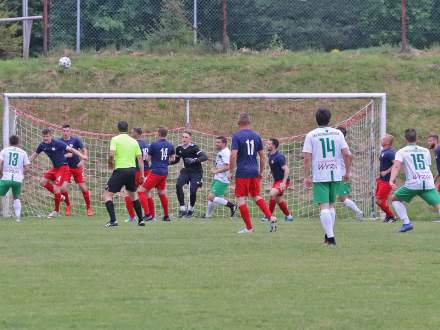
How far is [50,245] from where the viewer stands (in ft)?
49.1

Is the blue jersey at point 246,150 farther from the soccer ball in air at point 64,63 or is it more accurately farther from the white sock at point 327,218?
the soccer ball in air at point 64,63

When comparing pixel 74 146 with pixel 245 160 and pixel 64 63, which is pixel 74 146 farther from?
pixel 64 63

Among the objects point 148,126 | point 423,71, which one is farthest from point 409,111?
point 148,126

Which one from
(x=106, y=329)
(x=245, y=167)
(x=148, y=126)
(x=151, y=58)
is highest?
(x=151, y=58)

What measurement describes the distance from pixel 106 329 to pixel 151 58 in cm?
2599

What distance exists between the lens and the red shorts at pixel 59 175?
23.9 metres

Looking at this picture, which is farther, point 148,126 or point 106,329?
point 148,126

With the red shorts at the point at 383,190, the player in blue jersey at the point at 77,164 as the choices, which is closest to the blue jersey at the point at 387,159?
the red shorts at the point at 383,190

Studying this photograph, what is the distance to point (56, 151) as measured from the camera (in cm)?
2380

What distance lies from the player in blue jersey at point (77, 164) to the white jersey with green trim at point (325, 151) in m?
10.3

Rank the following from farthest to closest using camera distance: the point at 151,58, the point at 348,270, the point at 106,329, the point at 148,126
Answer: the point at 151,58, the point at 148,126, the point at 348,270, the point at 106,329

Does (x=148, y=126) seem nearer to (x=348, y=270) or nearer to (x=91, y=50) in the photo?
(x=91, y=50)

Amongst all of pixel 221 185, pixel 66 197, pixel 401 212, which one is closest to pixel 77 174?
pixel 66 197

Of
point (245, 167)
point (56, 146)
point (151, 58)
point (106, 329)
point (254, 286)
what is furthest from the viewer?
point (151, 58)
